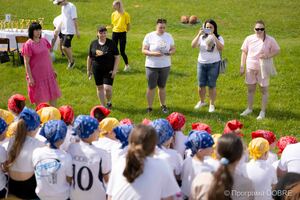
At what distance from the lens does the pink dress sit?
8766 mm

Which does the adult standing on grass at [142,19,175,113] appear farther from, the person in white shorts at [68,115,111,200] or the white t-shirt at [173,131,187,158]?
the person in white shorts at [68,115,111,200]

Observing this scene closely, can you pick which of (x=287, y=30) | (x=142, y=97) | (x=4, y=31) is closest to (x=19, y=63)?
(x=4, y=31)

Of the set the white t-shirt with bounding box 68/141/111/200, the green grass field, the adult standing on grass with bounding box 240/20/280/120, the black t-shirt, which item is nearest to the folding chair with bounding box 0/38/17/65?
the green grass field

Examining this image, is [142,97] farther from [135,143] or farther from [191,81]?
[135,143]

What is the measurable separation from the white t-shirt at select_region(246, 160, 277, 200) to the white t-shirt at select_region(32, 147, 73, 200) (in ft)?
5.93

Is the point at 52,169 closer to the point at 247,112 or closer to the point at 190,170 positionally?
the point at 190,170

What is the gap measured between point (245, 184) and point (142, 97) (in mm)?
6560

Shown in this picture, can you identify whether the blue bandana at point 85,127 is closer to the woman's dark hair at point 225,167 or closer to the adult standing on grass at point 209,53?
the woman's dark hair at point 225,167

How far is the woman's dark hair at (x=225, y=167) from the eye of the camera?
396cm

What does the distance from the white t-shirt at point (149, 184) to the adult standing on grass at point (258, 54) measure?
5380mm

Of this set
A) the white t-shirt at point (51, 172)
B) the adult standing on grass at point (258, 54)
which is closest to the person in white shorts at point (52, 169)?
the white t-shirt at point (51, 172)

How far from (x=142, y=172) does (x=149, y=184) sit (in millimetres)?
118

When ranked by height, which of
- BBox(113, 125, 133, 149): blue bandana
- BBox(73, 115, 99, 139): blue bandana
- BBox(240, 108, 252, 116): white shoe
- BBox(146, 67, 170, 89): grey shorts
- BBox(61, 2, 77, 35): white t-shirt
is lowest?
BBox(240, 108, 252, 116): white shoe

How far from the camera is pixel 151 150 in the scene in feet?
13.6
